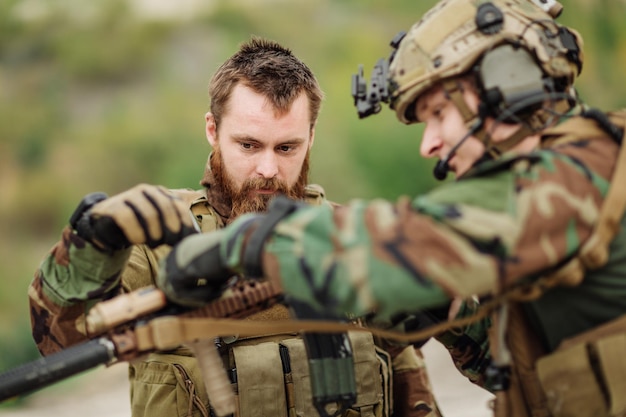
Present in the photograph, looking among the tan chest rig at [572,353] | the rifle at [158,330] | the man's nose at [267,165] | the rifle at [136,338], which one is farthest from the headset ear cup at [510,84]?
the man's nose at [267,165]

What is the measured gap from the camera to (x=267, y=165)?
372 cm

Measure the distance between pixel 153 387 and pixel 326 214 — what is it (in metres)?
1.61

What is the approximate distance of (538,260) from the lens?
2184 mm

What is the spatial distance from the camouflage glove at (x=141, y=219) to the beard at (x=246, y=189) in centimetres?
77

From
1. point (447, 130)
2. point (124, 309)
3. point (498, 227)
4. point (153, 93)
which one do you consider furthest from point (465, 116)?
point (153, 93)

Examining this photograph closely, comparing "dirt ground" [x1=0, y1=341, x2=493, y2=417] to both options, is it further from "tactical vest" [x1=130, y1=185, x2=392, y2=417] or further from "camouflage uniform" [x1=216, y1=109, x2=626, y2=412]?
"camouflage uniform" [x1=216, y1=109, x2=626, y2=412]

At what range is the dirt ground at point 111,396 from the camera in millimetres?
7531

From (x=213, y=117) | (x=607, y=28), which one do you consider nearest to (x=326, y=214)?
(x=213, y=117)

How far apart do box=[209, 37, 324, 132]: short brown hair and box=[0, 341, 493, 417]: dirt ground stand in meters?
3.98

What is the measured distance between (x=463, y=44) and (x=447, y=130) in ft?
0.93

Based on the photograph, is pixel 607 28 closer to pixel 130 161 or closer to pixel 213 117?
pixel 130 161

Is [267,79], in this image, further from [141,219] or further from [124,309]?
[124,309]

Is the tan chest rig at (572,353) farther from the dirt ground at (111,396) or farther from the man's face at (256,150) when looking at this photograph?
the dirt ground at (111,396)

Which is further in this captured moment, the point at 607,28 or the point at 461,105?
the point at 607,28
